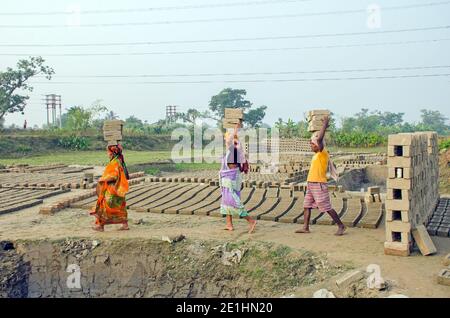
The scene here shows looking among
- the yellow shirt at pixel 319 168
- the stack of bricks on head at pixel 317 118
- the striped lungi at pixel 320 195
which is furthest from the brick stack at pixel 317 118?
the striped lungi at pixel 320 195

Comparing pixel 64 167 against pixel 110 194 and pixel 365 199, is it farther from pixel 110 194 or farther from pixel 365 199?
pixel 365 199

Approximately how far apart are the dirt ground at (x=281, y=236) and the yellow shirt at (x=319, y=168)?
2.51ft

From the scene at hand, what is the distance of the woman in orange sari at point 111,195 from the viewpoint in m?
6.09

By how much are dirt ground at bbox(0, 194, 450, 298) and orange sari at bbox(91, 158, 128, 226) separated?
0.69ft

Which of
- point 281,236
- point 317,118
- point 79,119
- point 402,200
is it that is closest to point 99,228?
point 281,236

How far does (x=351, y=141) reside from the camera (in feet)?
85.5

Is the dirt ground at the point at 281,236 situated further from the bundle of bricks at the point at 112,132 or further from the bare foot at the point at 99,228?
the bundle of bricks at the point at 112,132

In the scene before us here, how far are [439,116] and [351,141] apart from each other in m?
48.5

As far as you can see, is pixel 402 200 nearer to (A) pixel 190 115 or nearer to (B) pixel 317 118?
(B) pixel 317 118

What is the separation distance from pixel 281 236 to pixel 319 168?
3.36 ft

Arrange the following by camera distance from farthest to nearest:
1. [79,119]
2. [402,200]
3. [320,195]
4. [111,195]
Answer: [79,119], [111,195], [320,195], [402,200]

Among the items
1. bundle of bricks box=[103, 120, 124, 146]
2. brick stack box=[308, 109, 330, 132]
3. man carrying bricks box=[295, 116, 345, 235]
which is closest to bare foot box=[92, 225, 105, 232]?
bundle of bricks box=[103, 120, 124, 146]

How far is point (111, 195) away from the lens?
608 centimetres

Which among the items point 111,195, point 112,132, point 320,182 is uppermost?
point 112,132
